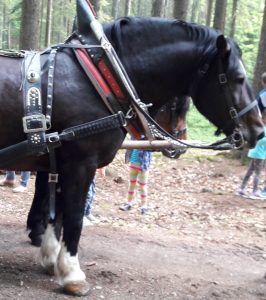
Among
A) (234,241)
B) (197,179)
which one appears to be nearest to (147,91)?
(234,241)

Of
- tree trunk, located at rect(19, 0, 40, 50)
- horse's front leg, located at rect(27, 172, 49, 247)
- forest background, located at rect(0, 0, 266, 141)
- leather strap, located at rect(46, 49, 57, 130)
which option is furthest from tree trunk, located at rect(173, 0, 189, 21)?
leather strap, located at rect(46, 49, 57, 130)

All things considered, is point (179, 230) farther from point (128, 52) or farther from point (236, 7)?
point (236, 7)

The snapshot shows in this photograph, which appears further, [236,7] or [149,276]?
[236,7]

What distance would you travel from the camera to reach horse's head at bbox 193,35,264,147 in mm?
3533

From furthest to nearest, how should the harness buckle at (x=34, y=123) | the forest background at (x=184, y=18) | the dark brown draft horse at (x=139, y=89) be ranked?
the forest background at (x=184, y=18), the dark brown draft horse at (x=139, y=89), the harness buckle at (x=34, y=123)

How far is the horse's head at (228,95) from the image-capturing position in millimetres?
3533

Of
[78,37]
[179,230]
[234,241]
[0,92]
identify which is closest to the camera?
[0,92]

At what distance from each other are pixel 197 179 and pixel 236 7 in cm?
1465

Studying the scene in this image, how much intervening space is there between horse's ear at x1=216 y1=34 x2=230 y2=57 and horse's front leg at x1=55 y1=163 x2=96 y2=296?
135 centimetres

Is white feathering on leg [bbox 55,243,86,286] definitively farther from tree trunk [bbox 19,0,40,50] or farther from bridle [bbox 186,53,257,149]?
tree trunk [bbox 19,0,40,50]

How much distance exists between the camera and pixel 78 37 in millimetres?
3568

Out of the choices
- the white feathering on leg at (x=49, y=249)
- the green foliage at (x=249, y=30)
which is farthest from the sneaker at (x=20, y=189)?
the green foliage at (x=249, y=30)

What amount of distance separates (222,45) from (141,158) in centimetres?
382

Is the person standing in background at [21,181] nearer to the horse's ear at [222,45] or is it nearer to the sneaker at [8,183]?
the sneaker at [8,183]
